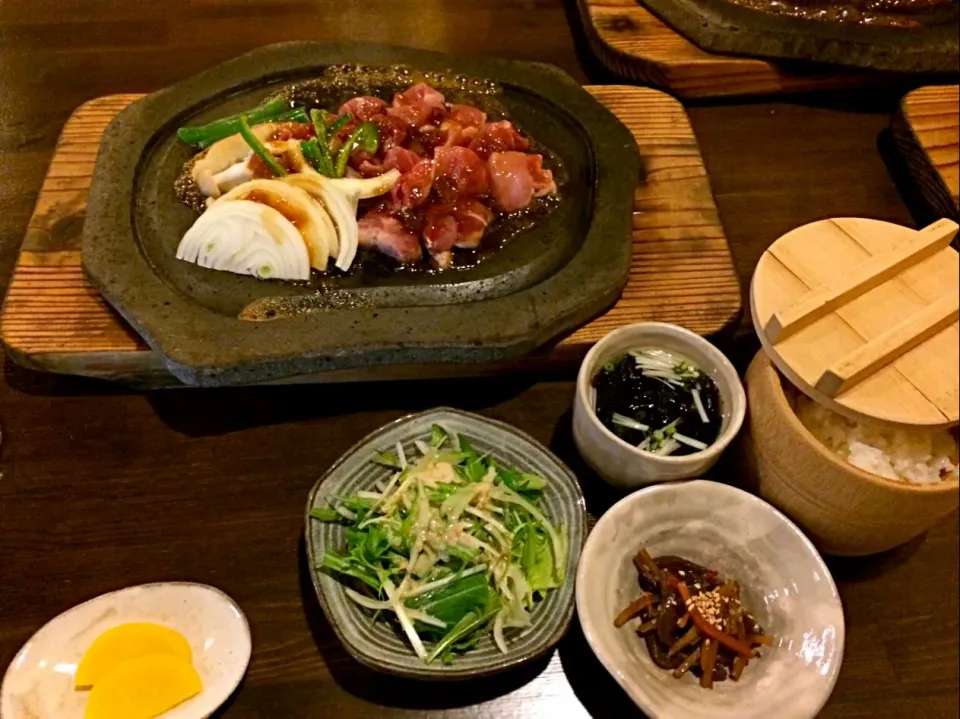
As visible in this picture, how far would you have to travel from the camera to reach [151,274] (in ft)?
5.67

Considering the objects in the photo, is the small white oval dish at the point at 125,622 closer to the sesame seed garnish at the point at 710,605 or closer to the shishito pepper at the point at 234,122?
the sesame seed garnish at the point at 710,605

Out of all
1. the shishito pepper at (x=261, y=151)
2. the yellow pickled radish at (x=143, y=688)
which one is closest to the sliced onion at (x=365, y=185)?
the shishito pepper at (x=261, y=151)

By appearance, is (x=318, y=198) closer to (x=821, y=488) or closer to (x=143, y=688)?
(x=143, y=688)

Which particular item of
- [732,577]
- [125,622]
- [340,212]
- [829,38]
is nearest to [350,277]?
[340,212]

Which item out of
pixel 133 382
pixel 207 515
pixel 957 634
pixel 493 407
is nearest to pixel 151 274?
pixel 133 382

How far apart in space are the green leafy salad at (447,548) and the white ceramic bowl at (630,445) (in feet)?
0.45

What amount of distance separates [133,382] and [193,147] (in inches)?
26.8

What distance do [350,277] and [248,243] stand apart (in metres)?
0.24

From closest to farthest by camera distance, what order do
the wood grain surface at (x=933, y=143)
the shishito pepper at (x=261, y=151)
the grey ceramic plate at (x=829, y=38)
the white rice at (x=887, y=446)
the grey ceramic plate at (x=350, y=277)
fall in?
the wood grain surface at (x=933, y=143) → the white rice at (x=887, y=446) → the grey ceramic plate at (x=350, y=277) → the shishito pepper at (x=261, y=151) → the grey ceramic plate at (x=829, y=38)

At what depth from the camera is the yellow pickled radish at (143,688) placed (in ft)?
4.09

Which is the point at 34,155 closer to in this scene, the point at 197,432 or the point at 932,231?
the point at 197,432

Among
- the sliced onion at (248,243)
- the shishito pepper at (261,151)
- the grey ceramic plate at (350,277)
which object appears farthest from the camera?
the shishito pepper at (261,151)

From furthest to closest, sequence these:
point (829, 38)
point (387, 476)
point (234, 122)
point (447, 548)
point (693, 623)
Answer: point (829, 38) → point (234, 122) → point (387, 476) → point (447, 548) → point (693, 623)

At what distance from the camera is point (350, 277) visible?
1.82m
